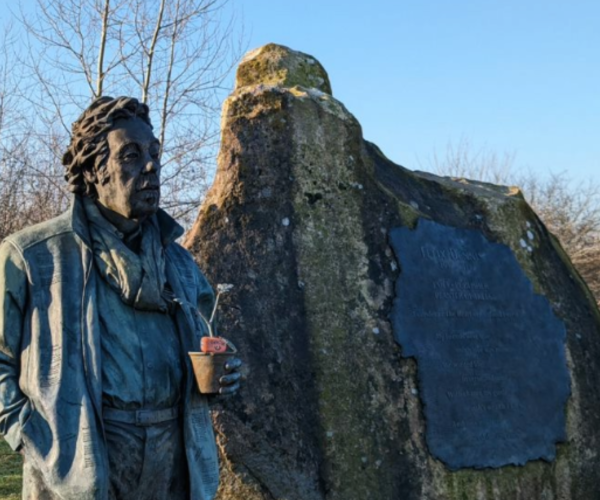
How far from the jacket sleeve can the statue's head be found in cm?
36

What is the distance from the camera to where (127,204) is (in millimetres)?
2867

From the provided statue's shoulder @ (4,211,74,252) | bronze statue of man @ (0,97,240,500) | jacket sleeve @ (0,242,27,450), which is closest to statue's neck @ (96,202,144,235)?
bronze statue of man @ (0,97,240,500)

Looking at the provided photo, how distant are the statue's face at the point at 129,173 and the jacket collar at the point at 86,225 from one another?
0.32 ft

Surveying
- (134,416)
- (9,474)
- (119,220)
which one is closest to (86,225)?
(119,220)

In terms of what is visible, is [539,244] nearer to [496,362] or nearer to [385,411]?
[496,362]

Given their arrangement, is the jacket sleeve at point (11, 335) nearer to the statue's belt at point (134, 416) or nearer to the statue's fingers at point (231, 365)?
the statue's belt at point (134, 416)

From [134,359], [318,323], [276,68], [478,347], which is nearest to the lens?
[134,359]

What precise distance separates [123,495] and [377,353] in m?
2.57

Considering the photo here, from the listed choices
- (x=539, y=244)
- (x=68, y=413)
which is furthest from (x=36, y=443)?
(x=539, y=244)

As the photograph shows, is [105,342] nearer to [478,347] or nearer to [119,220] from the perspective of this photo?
[119,220]

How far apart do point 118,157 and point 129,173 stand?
0.06m

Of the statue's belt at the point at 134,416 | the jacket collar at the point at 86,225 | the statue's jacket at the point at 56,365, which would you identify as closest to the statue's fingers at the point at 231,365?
the statue's jacket at the point at 56,365

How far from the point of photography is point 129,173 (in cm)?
286

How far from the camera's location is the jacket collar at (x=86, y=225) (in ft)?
9.35
